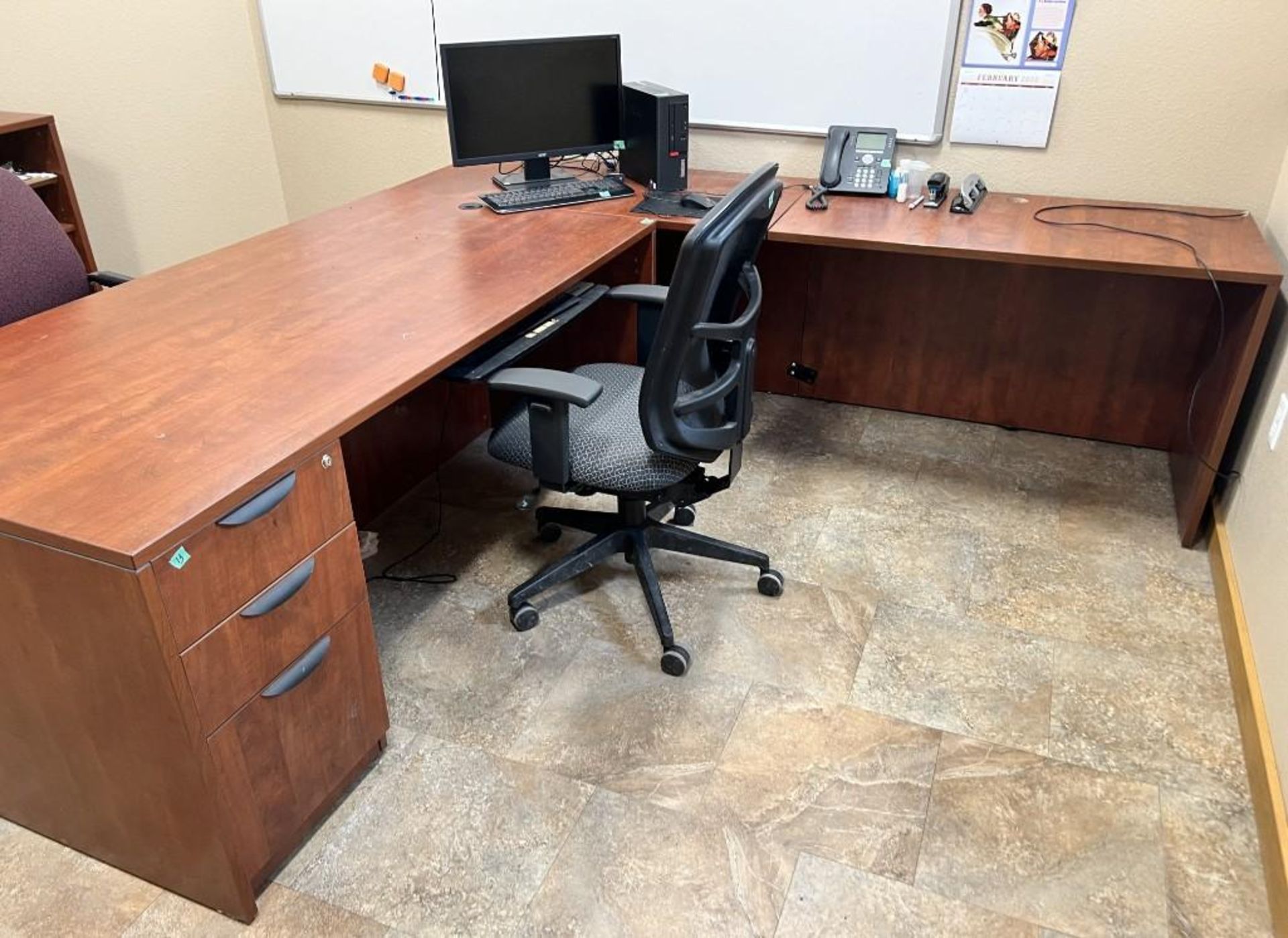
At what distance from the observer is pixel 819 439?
9.96ft

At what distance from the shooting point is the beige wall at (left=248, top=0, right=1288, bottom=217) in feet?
8.14

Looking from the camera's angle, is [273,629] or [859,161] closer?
[273,629]

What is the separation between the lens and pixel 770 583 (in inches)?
88.9

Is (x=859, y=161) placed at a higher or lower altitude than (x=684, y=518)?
higher

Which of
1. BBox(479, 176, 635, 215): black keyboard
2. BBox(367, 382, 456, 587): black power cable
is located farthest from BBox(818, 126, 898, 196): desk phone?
BBox(367, 382, 456, 587): black power cable

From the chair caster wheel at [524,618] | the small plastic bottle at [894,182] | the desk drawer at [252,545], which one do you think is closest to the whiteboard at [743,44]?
the small plastic bottle at [894,182]

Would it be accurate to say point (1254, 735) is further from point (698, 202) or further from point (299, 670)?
point (698, 202)

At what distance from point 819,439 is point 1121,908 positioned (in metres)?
1.74

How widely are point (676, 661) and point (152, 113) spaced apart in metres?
2.90

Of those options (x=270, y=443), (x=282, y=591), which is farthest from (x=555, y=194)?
(x=282, y=591)

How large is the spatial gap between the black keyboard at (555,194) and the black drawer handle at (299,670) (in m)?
1.48

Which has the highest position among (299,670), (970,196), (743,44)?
(743,44)

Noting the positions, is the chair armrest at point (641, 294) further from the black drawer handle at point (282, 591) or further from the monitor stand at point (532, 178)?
the black drawer handle at point (282, 591)

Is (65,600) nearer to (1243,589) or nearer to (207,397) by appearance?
(207,397)
